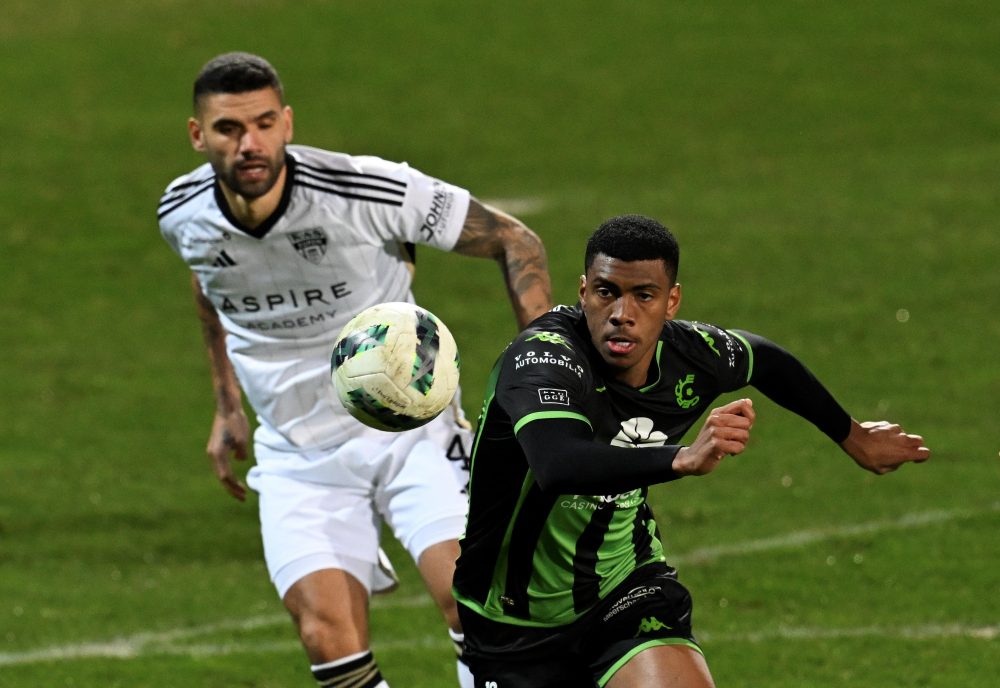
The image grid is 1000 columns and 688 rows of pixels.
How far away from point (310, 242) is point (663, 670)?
2.47 m

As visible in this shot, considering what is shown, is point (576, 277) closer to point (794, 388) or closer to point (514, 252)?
point (514, 252)

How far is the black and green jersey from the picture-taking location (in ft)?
18.5

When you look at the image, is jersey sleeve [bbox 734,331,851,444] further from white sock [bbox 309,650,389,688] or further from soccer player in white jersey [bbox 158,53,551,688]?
white sock [bbox 309,650,389,688]

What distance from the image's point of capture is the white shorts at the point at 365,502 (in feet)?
22.7

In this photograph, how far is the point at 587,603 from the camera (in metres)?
5.83

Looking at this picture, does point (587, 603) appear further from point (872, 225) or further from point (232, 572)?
point (872, 225)

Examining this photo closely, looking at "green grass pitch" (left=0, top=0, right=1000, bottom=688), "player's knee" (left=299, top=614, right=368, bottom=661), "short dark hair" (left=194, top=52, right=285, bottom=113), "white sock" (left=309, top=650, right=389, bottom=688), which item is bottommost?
"green grass pitch" (left=0, top=0, right=1000, bottom=688)

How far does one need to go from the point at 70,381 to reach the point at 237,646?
22.0 ft

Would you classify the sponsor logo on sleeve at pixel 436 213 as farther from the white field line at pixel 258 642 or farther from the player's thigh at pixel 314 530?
the white field line at pixel 258 642

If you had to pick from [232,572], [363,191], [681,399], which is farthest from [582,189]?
[681,399]

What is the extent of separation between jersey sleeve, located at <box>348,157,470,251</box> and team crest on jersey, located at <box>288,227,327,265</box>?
0.69 ft

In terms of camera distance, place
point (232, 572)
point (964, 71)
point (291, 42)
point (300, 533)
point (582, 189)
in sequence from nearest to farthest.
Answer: point (300, 533) → point (232, 572) → point (582, 189) → point (964, 71) → point (291, 42)

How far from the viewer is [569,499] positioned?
5719mm

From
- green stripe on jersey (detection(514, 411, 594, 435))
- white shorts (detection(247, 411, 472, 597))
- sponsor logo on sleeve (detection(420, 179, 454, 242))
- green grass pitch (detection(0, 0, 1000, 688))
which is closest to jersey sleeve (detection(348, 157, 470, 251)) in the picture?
sponsor logo on sleeve (detection(420, 179, 454, 242))
